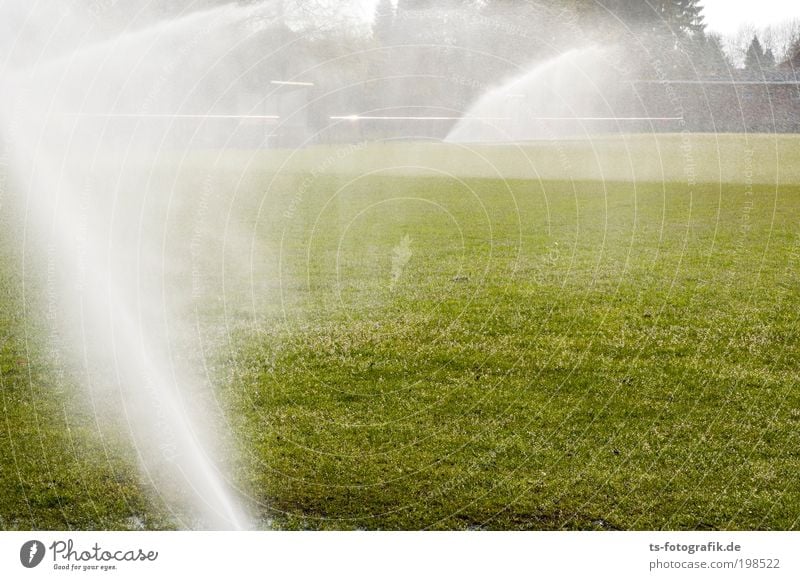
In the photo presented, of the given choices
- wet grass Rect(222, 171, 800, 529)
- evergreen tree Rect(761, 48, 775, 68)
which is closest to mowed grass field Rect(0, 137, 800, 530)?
wet grass Rect(222, 171, 800, 529)

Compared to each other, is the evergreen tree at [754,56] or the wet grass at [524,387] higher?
the evergreen tree at [754,56]

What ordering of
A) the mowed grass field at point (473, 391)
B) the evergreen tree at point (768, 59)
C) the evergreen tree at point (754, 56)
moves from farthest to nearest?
1. the evergreen tree at point (768, 59)
2. the evergreen tree at point (754, 56)
3. the mowed grass field at point (473, 391)

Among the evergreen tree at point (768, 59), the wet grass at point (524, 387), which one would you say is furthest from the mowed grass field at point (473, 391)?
the evergreen tree at point (768, 59)

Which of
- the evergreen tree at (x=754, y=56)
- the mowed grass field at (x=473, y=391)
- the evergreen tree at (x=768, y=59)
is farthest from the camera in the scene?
the evergreen tree at (x=768, y=59)

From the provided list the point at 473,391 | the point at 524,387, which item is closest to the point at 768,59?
the point at 524,387

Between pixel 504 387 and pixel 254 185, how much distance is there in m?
9.60

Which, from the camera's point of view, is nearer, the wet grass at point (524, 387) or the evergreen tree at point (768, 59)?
the wet grass at point (524, 387)

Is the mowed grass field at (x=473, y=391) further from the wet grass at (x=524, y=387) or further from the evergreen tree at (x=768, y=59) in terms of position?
the evergreen tree at (x=768, y=59)

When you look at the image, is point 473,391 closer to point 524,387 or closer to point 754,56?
point 524,387

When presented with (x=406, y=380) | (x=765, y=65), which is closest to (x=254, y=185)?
(x=765, y=65)

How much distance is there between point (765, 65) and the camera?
1220 cm

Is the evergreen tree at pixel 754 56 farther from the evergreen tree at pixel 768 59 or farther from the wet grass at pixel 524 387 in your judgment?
the wet grass at pixel 524 387

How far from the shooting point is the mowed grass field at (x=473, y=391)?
4910mm
